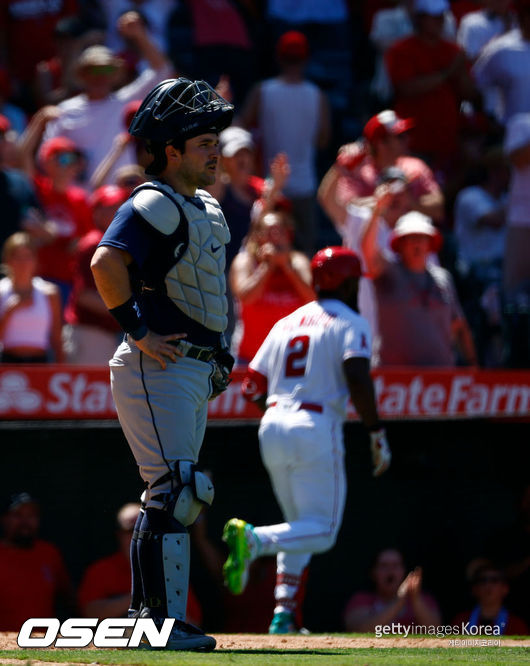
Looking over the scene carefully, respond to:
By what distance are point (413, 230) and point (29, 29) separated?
4.79m

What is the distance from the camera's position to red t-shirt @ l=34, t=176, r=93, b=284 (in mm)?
8930

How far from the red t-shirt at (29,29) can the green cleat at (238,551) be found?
6.69m

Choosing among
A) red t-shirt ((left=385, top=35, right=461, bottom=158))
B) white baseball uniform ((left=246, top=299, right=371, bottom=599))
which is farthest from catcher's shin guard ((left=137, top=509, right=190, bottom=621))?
red t-shirt ((left=385, top=35, right=461, bottom=158))

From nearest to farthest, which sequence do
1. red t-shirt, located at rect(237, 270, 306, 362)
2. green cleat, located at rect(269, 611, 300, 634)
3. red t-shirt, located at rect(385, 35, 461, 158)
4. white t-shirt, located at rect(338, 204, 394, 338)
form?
green cleat, located at rect(269, 611, 300, 634) → red t-shirt, located at rect(237, 270, 306, 362) → white t-shirt, located at rect(338, 204, 394, 338) → red t-shirt, located at rect(385, 35, 461, 158)

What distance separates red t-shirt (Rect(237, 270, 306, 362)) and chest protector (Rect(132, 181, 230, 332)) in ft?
10.7

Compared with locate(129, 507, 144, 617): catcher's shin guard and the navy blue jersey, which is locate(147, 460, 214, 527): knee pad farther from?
the navy blue jersey

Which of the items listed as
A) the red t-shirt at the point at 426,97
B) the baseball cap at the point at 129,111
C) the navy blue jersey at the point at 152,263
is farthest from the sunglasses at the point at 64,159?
the navy blue jersey at the point at 152,263

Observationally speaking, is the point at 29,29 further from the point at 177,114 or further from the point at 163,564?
the point at 163,564

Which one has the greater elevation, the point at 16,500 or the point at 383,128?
the point at 383,128

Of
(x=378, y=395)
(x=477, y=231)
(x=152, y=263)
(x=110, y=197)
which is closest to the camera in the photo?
(x=152, y=263)

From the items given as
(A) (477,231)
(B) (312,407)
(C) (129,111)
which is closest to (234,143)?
(C) (129,111)

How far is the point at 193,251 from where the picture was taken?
461 centimetres

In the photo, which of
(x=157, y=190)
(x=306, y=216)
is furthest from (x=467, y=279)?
(x=157, y=190)

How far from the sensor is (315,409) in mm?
6414
